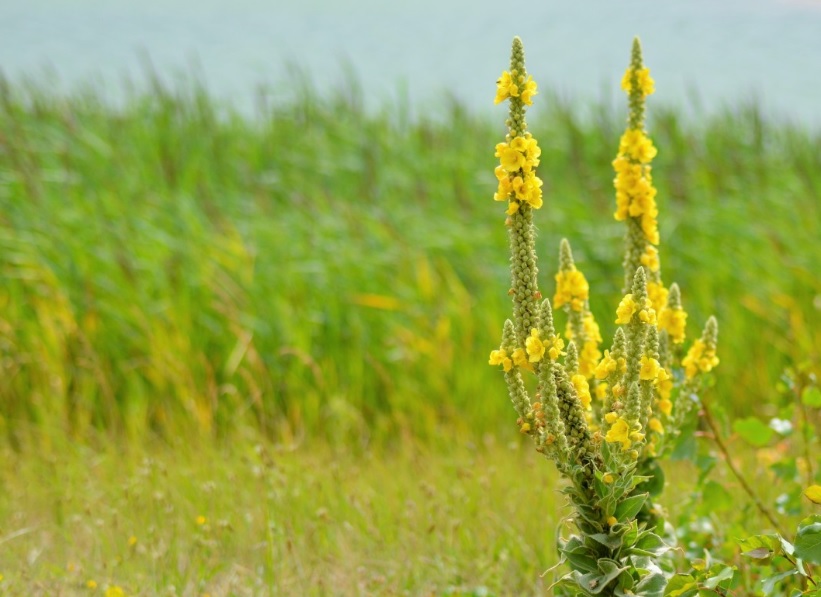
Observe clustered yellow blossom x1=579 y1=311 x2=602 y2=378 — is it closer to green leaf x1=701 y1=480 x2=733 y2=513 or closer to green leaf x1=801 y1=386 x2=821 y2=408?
green leaf x1=701 y1=480 x2=733 y2=513

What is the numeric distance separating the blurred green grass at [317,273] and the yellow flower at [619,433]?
2261 millimetres

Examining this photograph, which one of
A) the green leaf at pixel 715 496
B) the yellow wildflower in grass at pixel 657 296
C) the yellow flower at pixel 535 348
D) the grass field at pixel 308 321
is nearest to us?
the yellow flower at pixel 535 348

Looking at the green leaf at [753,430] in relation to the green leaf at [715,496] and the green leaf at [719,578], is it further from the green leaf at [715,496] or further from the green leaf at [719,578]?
the green leaf at [719,578]

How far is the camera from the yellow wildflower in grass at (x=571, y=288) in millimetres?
2658

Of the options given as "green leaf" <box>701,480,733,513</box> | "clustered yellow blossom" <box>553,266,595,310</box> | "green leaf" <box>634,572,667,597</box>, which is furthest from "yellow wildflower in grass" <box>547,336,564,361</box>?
"green leaf" <box>701,480,733,513</box>

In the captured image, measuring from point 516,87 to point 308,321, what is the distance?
3.44 metres

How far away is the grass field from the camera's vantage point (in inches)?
146

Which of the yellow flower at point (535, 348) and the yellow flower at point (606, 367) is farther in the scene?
the yellow flower at point (606, 367)

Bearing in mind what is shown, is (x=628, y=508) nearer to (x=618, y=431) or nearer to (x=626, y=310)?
(x=618, y=431)

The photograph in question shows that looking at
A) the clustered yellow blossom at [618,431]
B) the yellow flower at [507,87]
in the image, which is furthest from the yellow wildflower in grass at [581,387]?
Result: the yellow flower at [507,87]

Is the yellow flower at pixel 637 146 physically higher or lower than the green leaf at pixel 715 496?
higher

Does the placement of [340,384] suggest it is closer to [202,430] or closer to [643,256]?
[202,430]

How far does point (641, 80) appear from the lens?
8.98 feet

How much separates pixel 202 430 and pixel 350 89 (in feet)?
14.4
